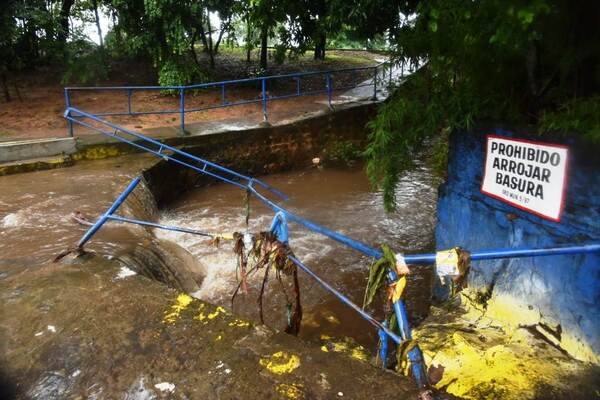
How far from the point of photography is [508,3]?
7.16ft

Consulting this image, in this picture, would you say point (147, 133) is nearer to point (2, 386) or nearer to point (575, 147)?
point (2, 386)

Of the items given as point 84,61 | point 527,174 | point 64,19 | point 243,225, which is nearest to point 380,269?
point 527,174

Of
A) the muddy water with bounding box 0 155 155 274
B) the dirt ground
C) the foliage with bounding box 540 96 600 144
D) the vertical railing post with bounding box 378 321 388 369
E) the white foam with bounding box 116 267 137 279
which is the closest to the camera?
the vertical railing post with bounding box 378 321 388 369

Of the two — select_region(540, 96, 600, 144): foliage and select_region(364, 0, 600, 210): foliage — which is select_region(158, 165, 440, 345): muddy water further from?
select_region(540, 96, 600, 144): foliage

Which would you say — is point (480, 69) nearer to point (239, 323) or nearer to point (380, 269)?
point (380, 269)

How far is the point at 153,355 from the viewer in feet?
8.55

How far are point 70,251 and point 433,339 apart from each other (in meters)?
3.01

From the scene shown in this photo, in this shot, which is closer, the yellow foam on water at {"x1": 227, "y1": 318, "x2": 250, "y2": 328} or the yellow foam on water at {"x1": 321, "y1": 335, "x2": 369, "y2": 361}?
the yellow foam on water at {"x1": 227, "y1": 318, "x2": 250, "y2": 328}

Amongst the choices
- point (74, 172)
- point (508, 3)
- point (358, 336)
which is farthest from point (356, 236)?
point (508, 3)

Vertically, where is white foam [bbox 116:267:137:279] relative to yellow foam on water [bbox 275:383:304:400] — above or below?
below

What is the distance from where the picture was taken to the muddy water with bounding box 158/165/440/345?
4.96 metres

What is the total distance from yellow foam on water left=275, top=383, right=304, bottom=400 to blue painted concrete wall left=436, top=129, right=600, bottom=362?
76.6 inches

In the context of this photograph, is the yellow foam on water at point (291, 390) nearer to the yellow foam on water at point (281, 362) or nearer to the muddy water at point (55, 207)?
the yellow foam on water at point (281, 362)

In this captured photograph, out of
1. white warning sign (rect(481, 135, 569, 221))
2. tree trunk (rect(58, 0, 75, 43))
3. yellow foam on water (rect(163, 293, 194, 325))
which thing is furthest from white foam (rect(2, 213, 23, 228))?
tree trunk (rect(58, 0, 75, 43))
